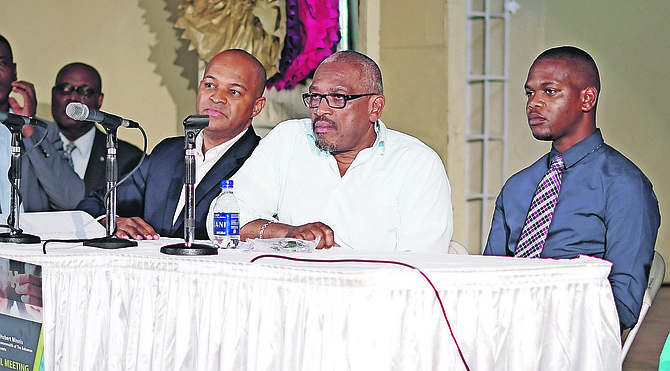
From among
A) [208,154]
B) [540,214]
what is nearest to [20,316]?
[208,154]

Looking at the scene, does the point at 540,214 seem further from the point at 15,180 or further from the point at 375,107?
the point at 15,180

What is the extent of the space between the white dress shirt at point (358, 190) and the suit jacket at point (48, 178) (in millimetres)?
2781

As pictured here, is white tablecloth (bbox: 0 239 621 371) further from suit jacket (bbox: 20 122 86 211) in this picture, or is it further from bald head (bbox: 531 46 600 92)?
suit jacket (bbox: 20 122 86 211)

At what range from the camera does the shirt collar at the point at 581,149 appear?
297cm

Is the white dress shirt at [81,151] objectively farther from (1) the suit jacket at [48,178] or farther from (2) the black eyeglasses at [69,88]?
(2) the black eyeglasses at [69,88]

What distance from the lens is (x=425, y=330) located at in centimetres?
191

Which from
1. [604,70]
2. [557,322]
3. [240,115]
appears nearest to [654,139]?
[604,70]

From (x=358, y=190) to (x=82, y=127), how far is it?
3240 millimetres

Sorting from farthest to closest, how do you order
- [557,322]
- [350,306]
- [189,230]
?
[189,230] → [557,322] → [350,306]

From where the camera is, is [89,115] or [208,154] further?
[208,154]

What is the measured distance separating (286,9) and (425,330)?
11.4 feet

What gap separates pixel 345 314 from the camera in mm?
1896

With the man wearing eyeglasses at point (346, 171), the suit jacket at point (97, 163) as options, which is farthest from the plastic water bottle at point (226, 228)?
the suit jacket at point (97, 163)

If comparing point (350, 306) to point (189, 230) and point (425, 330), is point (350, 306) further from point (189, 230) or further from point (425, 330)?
point (189, 230)
